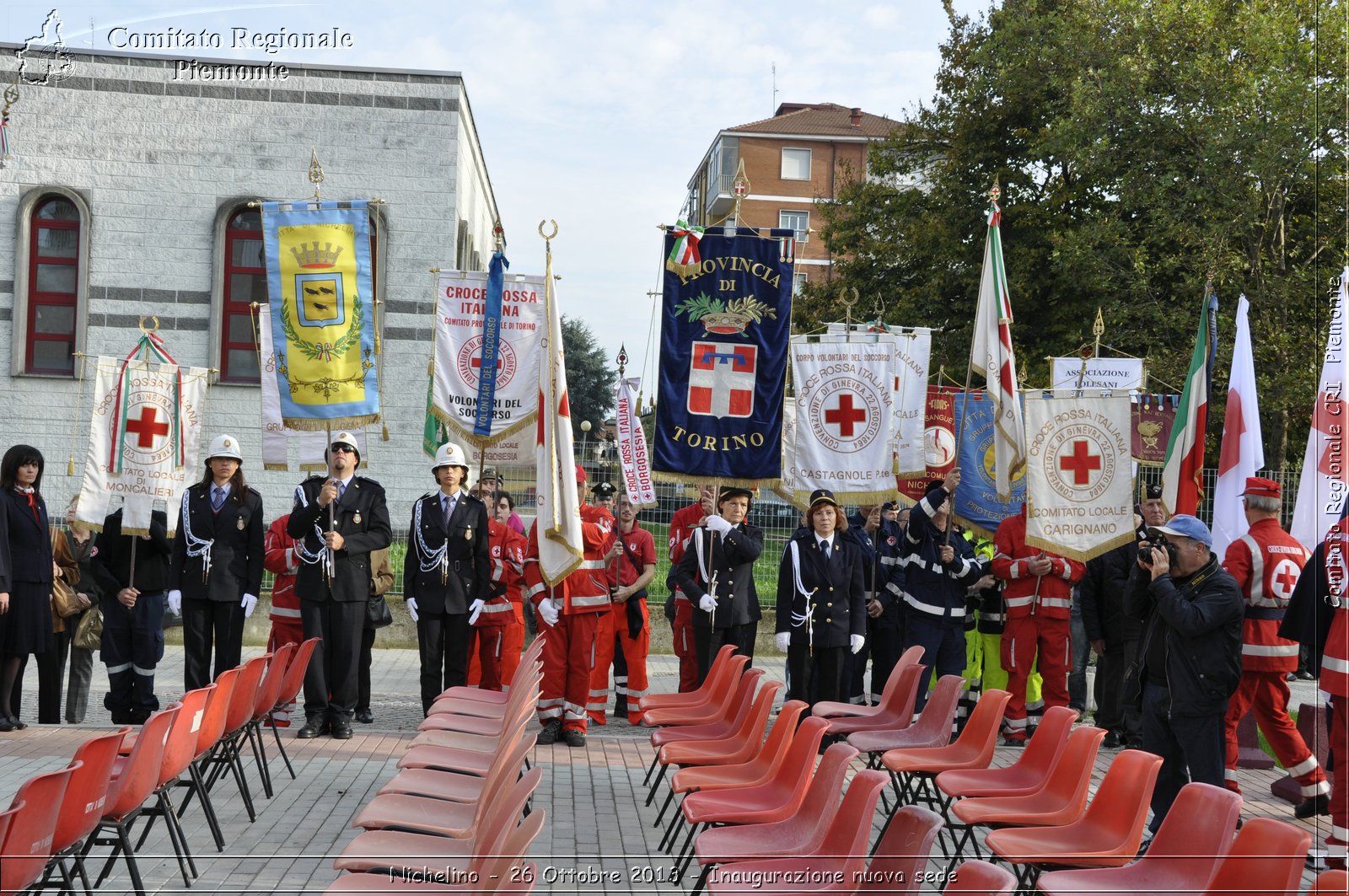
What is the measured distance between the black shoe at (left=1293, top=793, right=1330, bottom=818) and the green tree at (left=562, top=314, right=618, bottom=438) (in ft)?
131

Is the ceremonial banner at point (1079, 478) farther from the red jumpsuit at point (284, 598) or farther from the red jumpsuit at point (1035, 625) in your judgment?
the red jumpsuit at point (284, 598)

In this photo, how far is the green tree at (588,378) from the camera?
48125mm

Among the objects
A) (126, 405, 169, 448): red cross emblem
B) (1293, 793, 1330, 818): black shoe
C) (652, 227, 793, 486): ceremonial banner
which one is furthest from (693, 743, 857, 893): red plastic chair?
(126, 405, 169, 448): red cross emblem

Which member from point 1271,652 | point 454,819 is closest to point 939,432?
point 1271,652

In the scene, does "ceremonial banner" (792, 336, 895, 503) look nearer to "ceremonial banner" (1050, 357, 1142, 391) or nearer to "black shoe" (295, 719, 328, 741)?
"ceremonial banner" (1050, 357, 1142, 391)

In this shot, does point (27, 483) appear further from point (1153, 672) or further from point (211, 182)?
point (211, 182)

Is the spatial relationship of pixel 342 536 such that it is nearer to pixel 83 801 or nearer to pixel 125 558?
pixel 125 558

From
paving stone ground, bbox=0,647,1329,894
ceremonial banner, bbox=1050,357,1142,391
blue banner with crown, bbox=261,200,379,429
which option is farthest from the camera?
ceremonial banner, bbox=1050,357,1142,391

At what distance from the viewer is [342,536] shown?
30.4 ft

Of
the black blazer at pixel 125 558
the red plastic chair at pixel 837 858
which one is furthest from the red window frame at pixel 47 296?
the red plastic chair at pixel 837 858

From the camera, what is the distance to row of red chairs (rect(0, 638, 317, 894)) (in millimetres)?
3719

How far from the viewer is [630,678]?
1103 cm

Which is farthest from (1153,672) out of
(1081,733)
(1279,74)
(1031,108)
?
(1031,108)

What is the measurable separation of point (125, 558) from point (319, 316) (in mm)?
2619
